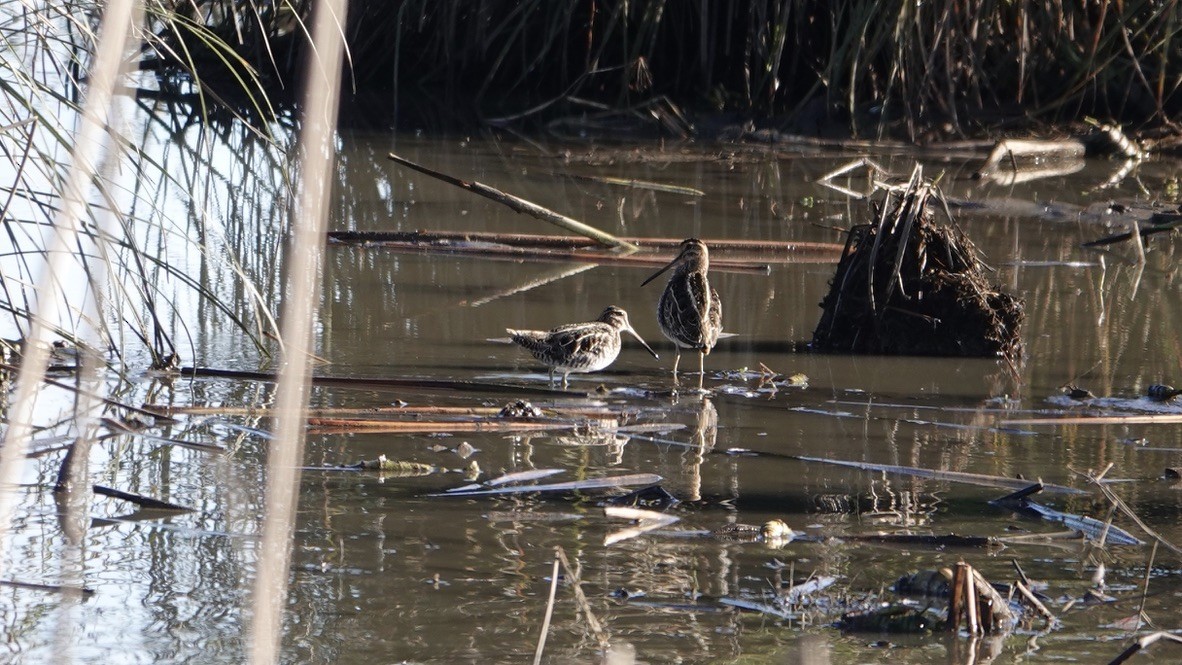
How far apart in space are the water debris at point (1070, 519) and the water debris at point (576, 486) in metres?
1.06

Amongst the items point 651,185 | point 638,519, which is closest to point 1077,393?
point 638,519

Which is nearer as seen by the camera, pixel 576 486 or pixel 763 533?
pixel 763 533

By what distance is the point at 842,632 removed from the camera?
3699 mm

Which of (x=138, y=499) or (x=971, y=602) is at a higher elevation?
(x=138, y=499)

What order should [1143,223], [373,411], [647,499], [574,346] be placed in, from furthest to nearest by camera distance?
[1143,223] → [574,346] → [373,411] → [647,499]

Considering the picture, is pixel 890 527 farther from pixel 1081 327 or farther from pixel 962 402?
pixel 1081 327

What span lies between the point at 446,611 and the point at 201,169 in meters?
8.69

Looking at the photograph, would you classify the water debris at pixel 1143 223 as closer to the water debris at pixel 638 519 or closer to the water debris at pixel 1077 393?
the water debris at pixel 1077 393

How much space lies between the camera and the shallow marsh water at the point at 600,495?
3.64 m

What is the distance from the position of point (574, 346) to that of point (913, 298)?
1.78 meters

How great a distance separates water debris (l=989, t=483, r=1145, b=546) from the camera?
14.3 feet

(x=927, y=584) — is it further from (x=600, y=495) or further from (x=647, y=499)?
(x=600, y=495)

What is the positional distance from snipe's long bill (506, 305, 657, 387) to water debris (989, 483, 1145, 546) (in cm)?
192

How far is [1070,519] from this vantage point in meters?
4.55
